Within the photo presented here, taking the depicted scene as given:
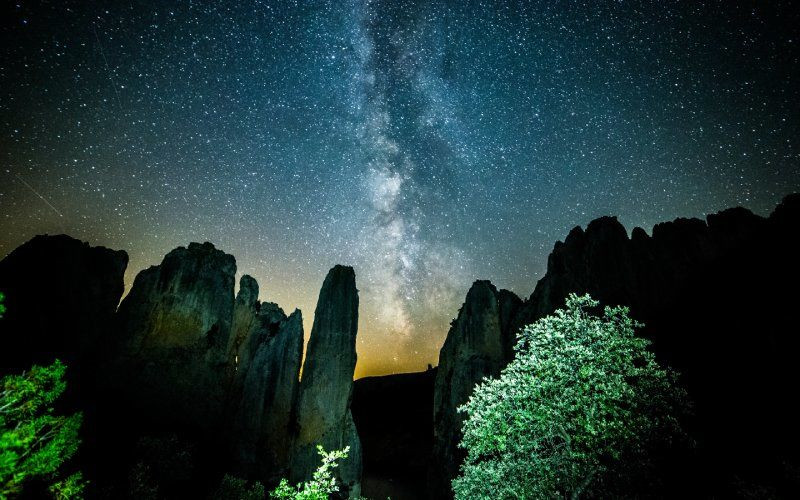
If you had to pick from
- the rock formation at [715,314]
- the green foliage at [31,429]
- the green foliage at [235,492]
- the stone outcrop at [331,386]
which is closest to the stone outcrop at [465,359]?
the rock formation at [715,314]

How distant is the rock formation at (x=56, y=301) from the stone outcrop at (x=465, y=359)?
46.4 m

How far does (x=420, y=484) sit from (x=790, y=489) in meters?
55.2

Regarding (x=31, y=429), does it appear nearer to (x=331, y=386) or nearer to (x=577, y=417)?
(x=577, y=417)

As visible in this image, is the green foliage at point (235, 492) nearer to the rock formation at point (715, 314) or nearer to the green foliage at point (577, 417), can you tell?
the green foliage at point (577, 417)

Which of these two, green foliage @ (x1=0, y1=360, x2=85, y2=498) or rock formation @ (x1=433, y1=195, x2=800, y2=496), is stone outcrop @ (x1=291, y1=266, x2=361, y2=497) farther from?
green foliage @ (x1=0, y1=360, x2=85, y2=498)

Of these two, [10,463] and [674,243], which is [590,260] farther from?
[10,463]

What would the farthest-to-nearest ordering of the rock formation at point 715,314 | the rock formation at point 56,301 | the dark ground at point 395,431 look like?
the dark ground at point 395,431 < the rock formation at point 56,301 < the rock formation at point 715,314

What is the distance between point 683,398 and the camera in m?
13.0

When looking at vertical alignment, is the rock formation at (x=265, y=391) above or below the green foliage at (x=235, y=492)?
above

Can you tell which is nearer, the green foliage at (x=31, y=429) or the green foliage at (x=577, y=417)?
the green foliage at (x=31, y=429)

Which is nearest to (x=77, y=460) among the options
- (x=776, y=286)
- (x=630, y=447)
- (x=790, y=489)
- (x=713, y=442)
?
(x=630, y=447)

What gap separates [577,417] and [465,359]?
37.9 m

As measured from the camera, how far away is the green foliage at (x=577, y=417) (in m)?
12.2

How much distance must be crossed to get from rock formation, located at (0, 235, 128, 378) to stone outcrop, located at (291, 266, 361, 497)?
28.7 meters
